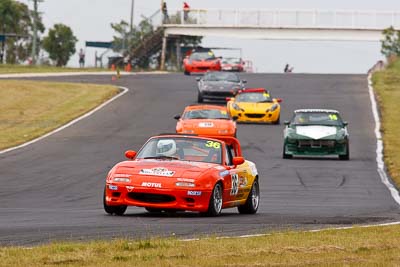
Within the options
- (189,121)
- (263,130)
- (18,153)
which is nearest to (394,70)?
(263,130)

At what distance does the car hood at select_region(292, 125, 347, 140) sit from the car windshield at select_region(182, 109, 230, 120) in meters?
5.26

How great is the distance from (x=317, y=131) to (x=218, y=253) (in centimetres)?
2317

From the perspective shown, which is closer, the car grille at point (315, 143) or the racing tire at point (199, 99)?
the car grille at point (315, 143)

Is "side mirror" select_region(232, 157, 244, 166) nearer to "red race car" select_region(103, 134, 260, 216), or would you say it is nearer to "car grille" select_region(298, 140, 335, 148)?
"red race car" select_region(103, 134, 260, 216)

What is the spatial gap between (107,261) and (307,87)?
→ 55188 mm

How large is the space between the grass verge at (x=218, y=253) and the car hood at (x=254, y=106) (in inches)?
1353

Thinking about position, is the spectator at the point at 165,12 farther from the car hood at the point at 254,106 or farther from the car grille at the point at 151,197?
the car grille at the point at 151,197

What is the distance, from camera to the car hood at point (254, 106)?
47844 mm

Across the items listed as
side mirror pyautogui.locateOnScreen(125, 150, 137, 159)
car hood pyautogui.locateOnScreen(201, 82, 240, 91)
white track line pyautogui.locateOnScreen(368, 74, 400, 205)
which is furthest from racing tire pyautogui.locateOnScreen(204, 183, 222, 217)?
car hood pyautogui.locateOnScreen(201, 82, 240, 91)

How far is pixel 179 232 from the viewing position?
14352mm

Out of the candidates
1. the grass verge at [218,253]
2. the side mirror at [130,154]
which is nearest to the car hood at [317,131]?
the side mirror at [130,154]

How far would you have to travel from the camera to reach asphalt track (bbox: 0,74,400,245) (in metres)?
15.2

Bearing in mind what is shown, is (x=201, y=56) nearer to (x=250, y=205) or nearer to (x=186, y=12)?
(x=186, y=12)

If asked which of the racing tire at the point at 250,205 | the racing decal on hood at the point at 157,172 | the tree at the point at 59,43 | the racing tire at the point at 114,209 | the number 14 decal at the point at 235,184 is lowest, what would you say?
the tree at the point at 59,43
